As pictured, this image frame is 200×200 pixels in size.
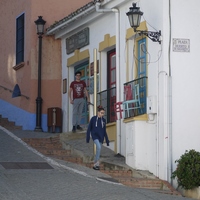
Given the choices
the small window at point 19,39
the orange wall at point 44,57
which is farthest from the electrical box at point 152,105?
the small window at point 19,39

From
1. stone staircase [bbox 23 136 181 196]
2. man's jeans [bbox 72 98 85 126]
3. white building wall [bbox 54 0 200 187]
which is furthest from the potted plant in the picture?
man's jeans [bbox 72 98 85 126]

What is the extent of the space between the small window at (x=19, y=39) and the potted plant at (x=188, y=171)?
9.88 metres

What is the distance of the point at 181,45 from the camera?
17.3 m

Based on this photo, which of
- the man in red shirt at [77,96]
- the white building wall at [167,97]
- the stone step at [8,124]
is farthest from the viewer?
the stone step at [8,124]

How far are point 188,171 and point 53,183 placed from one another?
2905 millimetres

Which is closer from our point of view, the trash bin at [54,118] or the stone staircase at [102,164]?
the stone staircase at [102,164]

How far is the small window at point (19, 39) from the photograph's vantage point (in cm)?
2488

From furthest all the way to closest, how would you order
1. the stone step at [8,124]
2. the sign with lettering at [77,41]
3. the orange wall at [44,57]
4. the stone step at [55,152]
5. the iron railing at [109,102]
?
the stone step at [8,124] → the orange wall at [44,57] → the sign with lettering at [77,41] → the iron railing at [109,102] → the stone step at [55,152]

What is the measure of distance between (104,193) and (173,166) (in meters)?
2.43

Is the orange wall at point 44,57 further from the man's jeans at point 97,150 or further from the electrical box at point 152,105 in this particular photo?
the electrical box at point 152,105

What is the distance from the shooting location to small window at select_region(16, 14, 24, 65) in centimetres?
2488

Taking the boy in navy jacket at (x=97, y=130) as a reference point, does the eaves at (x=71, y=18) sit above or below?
above

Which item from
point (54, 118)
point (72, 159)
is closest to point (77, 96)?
point (54, 118)

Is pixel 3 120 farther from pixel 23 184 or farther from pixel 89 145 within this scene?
pixel 23 184
